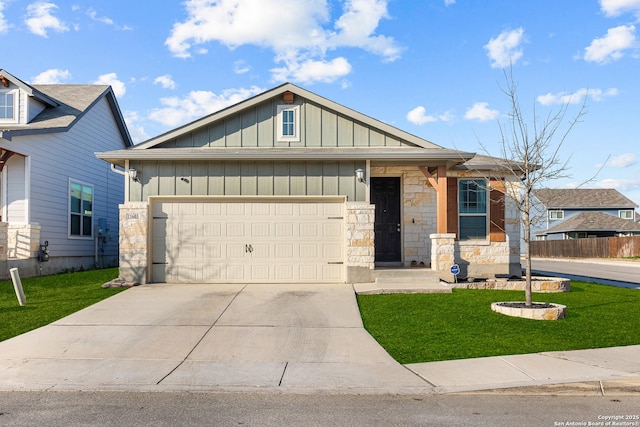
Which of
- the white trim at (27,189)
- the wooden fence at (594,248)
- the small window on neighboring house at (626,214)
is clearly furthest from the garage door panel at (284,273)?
the small window on neighboring house at (626,214)

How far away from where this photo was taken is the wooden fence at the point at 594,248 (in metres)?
39.9

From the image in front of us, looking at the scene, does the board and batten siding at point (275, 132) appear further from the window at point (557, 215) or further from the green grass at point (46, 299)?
the window at point (557, 215)

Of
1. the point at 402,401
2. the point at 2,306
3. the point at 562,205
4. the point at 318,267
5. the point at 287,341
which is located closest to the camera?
the point at 402,401

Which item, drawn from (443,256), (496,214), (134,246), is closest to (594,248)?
(496,214)

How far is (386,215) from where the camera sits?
51.9 feet

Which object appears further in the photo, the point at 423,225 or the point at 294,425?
the point at 423,225

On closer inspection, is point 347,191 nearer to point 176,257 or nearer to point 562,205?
point 176,257

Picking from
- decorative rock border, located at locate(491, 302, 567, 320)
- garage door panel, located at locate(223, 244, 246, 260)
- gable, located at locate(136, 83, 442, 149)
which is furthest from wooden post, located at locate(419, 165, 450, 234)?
garage door panel, located at locate(223, 244, 246, 260)

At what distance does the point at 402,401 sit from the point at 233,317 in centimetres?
499

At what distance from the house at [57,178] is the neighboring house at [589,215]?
40505 millimetres

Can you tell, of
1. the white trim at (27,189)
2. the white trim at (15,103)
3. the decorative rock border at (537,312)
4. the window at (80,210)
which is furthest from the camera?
the window at (80,210)

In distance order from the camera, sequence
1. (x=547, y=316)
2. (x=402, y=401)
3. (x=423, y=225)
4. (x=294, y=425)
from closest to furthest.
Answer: (x=294, y=425) < (x=402, y=401) < (x=547, y=316) < (x=423, y=225)

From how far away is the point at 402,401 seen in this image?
18.9 ft

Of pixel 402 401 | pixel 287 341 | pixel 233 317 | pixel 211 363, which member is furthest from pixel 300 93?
pixel 402 401
